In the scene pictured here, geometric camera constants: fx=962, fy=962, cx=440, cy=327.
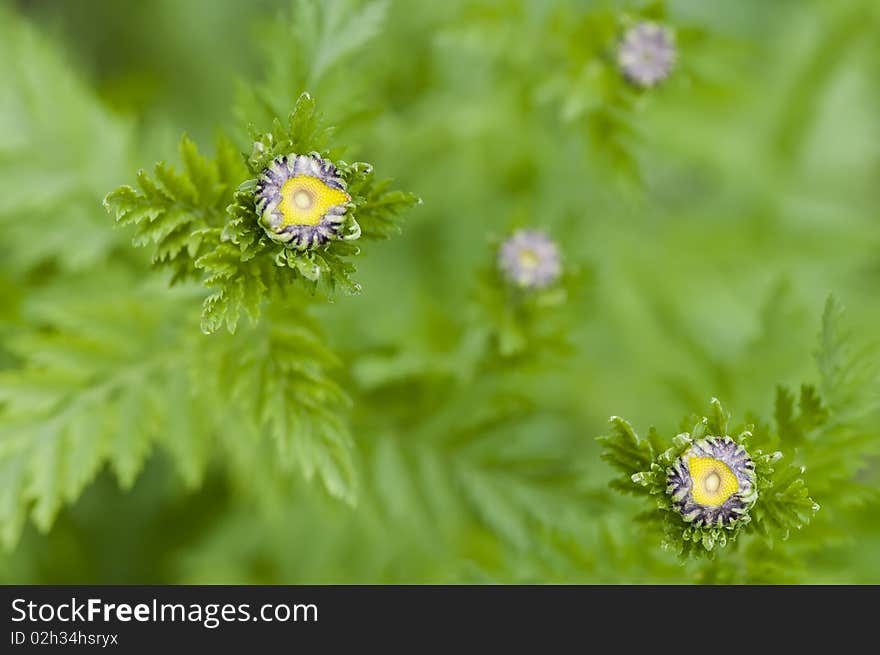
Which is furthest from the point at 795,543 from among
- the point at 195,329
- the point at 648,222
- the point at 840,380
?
the point at 648,222

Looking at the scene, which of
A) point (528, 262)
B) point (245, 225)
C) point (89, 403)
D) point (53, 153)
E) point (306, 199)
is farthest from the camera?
point (53, 153)

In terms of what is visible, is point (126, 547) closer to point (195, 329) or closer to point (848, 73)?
point (195, 329)

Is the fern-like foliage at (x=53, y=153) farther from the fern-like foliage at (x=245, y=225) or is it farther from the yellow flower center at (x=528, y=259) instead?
the yellow flower center at (x=528, y=259)

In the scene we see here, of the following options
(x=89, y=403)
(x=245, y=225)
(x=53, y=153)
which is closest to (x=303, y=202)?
(x=245, y=225)

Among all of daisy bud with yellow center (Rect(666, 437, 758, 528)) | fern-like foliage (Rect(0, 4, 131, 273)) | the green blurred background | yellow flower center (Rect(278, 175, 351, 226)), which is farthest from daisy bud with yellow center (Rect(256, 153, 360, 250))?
fern-like foliage (Rect(0, 4, 131, 273))

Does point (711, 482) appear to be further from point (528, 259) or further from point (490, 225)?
point (490, 225)

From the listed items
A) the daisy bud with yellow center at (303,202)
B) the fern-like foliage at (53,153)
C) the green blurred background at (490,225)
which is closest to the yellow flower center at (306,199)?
the daisy bud with yellow center at (303,202)
